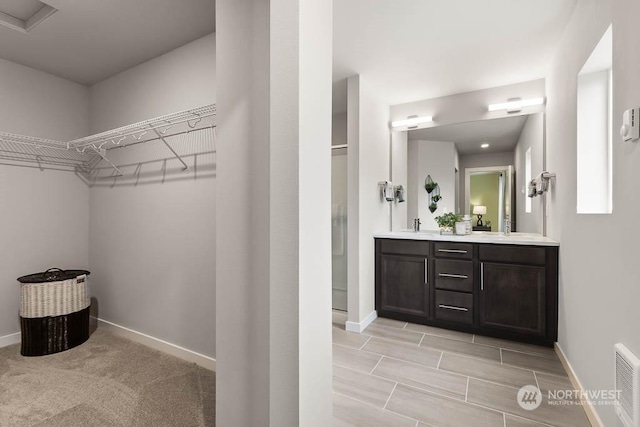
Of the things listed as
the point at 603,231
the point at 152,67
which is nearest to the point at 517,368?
the point at 603,231

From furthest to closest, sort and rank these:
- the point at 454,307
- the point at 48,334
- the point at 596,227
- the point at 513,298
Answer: the point at 454,307 < the point at 513,298 < the point at 48,334 < the point at 596,227

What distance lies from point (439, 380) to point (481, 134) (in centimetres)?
255

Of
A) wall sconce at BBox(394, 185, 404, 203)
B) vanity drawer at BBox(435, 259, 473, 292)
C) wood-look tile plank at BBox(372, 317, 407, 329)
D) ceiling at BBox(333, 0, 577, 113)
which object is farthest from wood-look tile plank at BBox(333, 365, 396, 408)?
ceiling at BBox(333, 0, 577, 113)

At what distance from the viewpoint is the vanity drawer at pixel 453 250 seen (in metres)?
2.78

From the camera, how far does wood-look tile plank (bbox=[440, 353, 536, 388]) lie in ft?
6.44

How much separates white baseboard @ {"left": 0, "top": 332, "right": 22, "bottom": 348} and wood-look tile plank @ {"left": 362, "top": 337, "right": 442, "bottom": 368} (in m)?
3.07

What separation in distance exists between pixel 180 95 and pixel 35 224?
190cm

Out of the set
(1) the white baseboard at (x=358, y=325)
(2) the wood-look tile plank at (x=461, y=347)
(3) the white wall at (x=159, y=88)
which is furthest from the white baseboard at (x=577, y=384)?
(3) the white wall at (x=159, y=88)

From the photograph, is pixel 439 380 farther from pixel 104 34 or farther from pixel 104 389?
pixel 104 34

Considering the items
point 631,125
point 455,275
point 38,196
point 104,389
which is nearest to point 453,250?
point 455,275

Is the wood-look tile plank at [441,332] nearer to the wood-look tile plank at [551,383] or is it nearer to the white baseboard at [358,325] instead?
the white baseboard at [358,325]

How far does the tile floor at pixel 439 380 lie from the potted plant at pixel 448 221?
1088 mm

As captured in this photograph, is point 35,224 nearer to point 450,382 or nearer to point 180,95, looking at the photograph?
point 180,95

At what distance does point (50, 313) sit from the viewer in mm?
2369
